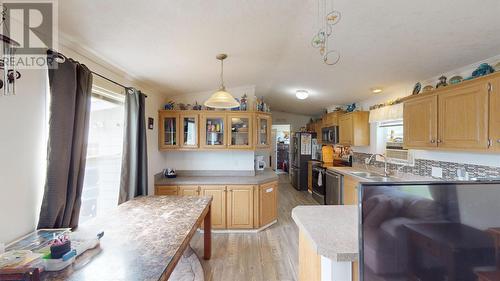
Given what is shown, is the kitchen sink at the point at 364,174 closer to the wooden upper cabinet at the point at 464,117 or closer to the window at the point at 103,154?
the wooden upper cabinet at the point at 464,117

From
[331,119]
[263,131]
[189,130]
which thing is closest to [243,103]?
[263,131]

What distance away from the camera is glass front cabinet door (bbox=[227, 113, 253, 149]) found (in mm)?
3604

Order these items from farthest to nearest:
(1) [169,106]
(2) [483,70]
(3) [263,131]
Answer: (3) [263,131] → (1) [169,106] → (2) [483,70]

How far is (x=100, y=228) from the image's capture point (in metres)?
1.62

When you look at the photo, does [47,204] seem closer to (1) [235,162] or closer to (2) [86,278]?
→ (2) [86,278]

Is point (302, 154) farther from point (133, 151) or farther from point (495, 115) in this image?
point (133, 151)

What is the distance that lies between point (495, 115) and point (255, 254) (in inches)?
110

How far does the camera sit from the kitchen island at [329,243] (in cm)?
99

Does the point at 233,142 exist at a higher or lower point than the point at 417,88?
lower

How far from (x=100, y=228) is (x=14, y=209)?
1.65 ft

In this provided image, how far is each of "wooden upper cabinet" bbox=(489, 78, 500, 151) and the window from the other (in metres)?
3.58

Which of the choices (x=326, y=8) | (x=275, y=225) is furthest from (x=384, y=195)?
(x=275, y=225)

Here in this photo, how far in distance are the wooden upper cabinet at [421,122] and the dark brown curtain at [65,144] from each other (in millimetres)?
3504

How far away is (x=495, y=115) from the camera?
5.92 feet
